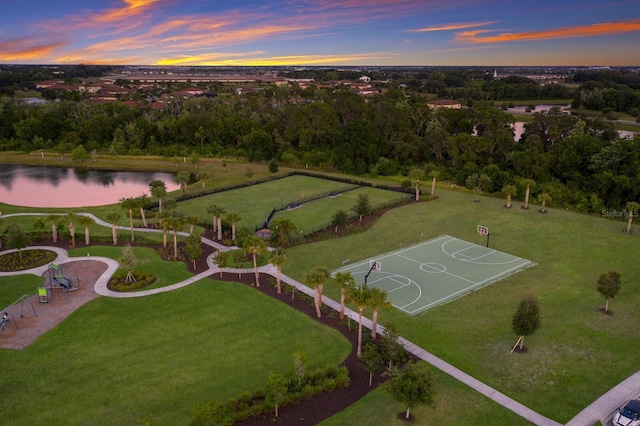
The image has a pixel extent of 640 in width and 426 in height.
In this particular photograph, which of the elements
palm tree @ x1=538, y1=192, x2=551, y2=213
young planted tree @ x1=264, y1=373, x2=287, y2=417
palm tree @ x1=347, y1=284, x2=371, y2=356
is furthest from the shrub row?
palm tree @ x1=538, y1=192, x2=551, y2=213

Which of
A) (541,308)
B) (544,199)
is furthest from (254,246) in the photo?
(544,199)

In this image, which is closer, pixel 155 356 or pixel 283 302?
pixel 155 356

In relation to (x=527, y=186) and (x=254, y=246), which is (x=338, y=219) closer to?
(x=254, y=246)

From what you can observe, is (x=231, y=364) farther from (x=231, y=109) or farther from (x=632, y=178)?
(x=231, y=109)

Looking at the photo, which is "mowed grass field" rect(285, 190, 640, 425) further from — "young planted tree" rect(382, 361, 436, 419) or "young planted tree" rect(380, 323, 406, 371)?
"young planted tree" rect(380, 323, 406, 371)

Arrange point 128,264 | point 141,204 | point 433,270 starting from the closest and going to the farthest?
point 128,264 < point 433,270 < point 141,204

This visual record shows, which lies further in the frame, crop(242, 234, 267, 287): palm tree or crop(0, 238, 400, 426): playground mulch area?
crop(242, 234, 267, 287): palm tree
